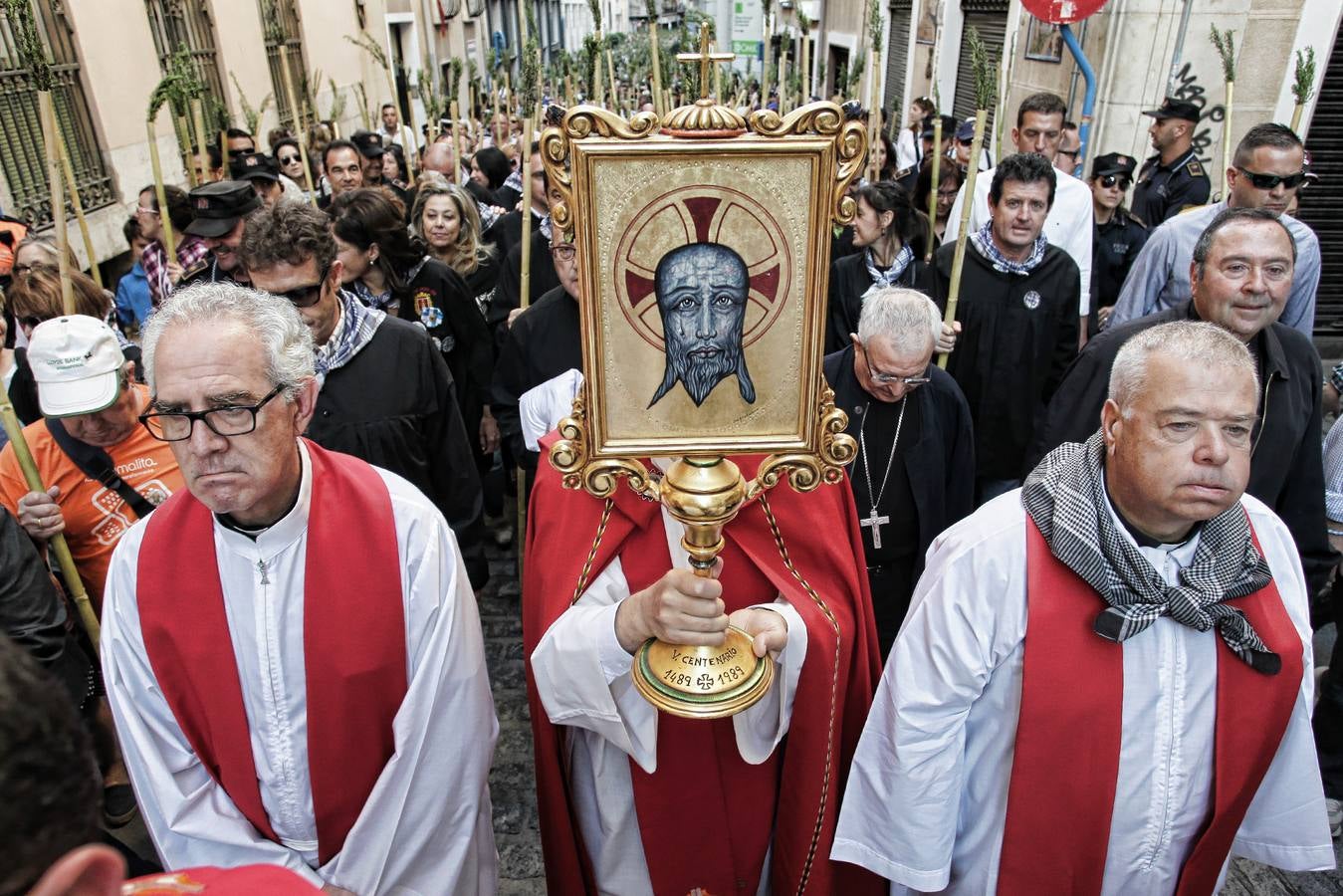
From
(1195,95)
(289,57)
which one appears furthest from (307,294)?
(289,57)

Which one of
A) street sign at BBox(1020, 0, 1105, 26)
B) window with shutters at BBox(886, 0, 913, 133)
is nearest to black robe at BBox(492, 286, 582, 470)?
street sign at BBox(1020, 0, 1105, 26)

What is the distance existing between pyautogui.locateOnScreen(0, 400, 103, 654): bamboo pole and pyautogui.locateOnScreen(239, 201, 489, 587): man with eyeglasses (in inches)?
32.5

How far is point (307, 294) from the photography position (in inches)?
118

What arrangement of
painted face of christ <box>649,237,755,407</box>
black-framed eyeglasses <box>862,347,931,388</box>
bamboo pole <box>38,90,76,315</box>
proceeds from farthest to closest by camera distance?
black-framed eyeglasses <box>862,347,931,388</box>, bamboo pole <box>38,90,76,315</box>, painted face of christ <box>649,237,755,407</box>

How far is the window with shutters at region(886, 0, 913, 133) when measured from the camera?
17.1 metres

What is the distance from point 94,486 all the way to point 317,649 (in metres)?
1.39

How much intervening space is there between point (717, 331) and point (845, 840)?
144cm

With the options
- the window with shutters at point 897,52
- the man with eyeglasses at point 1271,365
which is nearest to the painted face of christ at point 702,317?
the man with eyeglasses at point 1271,365

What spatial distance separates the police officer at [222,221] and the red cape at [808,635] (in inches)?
122

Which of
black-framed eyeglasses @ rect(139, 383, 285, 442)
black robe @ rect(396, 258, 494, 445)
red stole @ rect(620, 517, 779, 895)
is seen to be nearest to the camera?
black-framed eyeglasses @ rect(139, 383, 285, 442)

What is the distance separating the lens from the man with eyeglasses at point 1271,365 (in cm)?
301

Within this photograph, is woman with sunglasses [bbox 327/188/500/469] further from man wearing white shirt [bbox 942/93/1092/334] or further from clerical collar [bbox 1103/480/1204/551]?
clerical collar [bbox 1103/480/1204/551]

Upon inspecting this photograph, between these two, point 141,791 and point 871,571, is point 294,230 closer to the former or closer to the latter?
point 141,791

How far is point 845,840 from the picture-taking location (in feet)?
7.30
